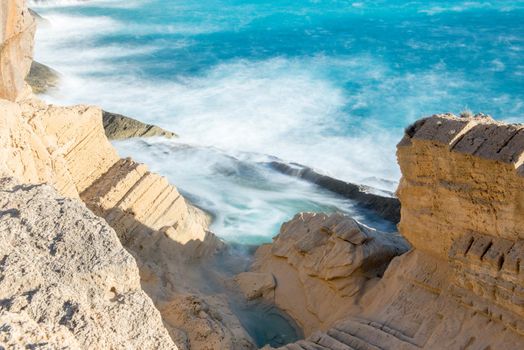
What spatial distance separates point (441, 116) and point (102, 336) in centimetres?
464

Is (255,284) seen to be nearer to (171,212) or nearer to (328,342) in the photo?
(171,212)

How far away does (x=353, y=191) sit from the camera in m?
16.1

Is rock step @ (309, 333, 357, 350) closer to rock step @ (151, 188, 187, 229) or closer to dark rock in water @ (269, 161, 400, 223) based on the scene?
rock step @ (151, 188, 187, 229)

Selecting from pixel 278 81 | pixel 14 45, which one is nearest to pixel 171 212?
pixel 14 45

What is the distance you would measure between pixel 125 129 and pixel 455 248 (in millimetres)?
14131

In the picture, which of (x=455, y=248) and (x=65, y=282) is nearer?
(x=65, y=282)

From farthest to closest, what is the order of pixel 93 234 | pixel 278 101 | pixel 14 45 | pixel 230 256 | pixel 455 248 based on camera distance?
pixel 278 101 → pixel 230 256 → pixel 14 45 → pixel 455 248 → pixel 93 234

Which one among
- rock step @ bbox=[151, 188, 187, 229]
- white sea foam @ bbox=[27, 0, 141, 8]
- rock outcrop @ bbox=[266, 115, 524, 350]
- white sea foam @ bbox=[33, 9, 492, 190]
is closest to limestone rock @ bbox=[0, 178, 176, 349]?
rock outcrop @ bbox=[266, 115, 524, 350]

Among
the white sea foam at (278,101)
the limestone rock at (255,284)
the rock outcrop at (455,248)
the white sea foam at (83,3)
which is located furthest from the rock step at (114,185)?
the white sea foam at (83,3)

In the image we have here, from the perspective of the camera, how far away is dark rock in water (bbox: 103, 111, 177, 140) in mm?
19125

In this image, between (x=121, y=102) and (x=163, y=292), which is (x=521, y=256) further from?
(x=121, y=102)

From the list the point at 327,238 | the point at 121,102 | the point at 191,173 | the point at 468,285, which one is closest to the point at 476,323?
the point at 468,285

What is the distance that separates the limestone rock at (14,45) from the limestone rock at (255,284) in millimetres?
4037

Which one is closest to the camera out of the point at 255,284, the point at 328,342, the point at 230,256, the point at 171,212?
the point at 328,342
